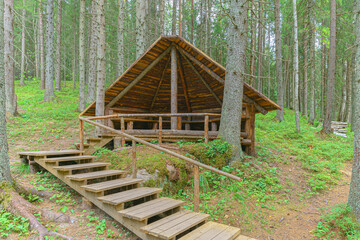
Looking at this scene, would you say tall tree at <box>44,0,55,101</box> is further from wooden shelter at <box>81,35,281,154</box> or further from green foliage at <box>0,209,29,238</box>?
green foliage at <box>0,209,29,238</box>

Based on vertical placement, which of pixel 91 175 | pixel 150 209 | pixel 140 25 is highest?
pixel 140 25

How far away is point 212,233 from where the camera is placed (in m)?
3.28

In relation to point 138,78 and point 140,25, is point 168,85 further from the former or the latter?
point 140,25

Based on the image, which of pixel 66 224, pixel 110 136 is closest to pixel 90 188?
pixel 66 224

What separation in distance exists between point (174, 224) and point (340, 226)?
10.7 ft

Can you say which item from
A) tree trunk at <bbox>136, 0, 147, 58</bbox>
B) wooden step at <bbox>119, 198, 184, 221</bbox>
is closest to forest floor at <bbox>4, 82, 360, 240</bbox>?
wooden step at <bbox>119, 198, 184, 221</bbox>

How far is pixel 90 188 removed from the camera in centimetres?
393

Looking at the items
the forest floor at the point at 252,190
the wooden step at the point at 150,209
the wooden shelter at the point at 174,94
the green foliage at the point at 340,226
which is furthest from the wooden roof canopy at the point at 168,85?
the wooden step at the point at 150,209

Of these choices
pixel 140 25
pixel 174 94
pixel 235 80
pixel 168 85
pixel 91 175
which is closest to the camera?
pixel 91 175

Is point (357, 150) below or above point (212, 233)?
above

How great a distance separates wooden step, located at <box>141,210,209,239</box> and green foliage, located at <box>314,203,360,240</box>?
2518 millimetres

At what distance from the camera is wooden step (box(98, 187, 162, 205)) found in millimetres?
3635

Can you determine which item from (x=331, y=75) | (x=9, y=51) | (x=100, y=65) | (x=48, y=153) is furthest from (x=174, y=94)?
(x=331, y=75)

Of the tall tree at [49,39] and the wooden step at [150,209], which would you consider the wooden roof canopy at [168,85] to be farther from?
the tall tree at [49,39]
